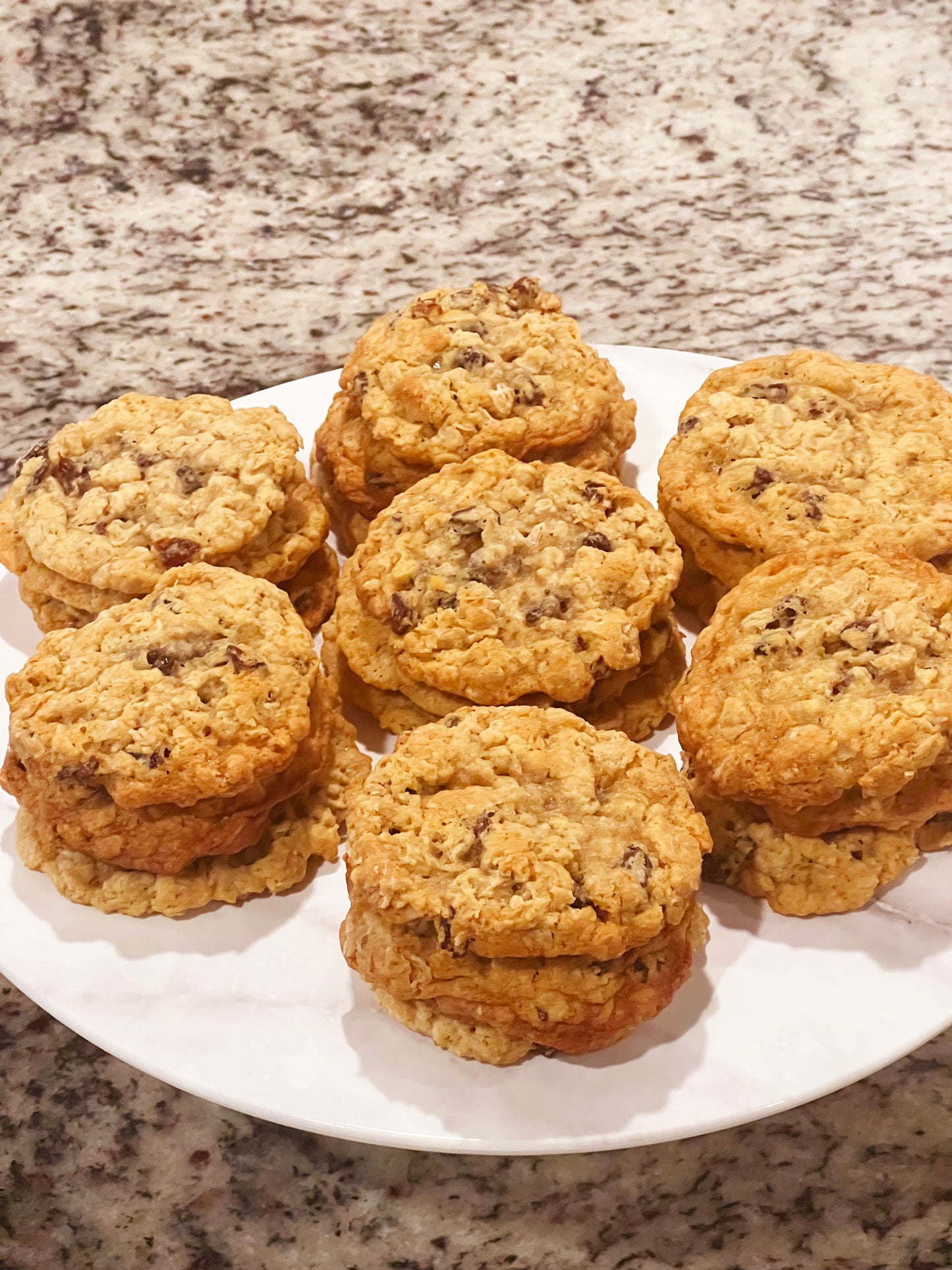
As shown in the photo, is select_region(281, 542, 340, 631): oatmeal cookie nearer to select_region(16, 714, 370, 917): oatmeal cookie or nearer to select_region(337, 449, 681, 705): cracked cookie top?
select_region(337, 449, 681, 705): cracked cookie top

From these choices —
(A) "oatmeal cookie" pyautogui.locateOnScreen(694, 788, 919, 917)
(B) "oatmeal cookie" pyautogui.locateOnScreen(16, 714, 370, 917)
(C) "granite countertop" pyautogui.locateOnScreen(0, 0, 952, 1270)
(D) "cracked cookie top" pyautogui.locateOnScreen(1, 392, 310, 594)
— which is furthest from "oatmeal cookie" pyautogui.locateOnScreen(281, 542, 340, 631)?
(C) "granite countertop" pyautogui.locateOnScreen(0, 0, 952, 1270)

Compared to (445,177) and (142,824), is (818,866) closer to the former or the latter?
(142,824)

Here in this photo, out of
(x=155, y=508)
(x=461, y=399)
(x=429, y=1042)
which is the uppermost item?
(x=461, y=399)

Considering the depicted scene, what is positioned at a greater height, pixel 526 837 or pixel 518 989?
pixel 526 837

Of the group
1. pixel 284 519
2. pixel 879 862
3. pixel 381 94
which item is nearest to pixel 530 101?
pixel 381 94

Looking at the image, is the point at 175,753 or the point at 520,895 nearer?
the point at 520,895

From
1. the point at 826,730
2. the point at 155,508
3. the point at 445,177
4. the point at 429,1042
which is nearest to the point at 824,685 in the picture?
the point at 826,730
